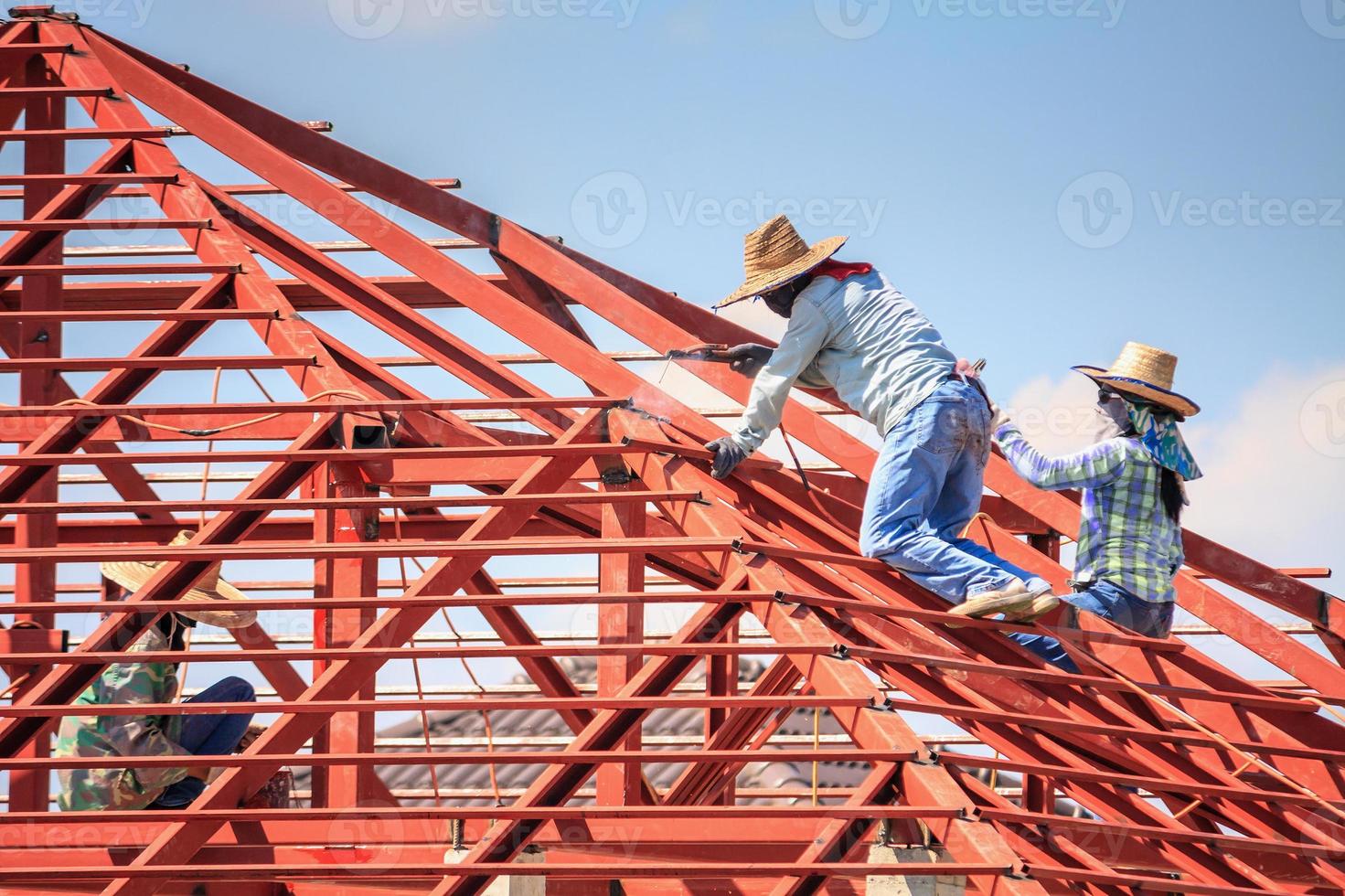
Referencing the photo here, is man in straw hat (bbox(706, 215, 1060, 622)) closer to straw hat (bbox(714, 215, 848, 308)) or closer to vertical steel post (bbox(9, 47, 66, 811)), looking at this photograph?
straw hat (bbox(714, 215, 848, 308))

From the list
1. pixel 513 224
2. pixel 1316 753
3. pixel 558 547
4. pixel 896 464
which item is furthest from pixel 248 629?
pixel 1316 753

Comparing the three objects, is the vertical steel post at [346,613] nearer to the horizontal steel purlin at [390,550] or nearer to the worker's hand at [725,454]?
the horizontal steel purlin at [390,550]

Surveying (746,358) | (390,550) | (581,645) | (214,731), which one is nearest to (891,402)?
(746,358)

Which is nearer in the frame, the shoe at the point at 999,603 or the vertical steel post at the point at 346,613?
the shoe at the point at 999,603

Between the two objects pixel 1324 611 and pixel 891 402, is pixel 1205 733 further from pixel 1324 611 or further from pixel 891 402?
pixel 1324 611

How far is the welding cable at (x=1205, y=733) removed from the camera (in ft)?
17.3

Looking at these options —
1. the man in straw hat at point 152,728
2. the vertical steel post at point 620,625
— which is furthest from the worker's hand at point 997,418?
the man in straw hat at point 152,728

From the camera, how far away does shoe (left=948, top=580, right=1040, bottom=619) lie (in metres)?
5.38

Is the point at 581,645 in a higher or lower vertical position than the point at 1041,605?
lower

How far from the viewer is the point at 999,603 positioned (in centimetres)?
538

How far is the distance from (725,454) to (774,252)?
0.93 metres

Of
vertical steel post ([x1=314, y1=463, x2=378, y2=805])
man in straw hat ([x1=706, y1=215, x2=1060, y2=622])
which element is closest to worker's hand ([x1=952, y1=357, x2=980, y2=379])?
man in straw hat ([x1=706, y1=215, x2=1060, y2=622])

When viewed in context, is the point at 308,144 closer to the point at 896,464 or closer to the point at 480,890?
the point at 896,464

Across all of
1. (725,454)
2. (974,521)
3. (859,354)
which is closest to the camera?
(725,454)
